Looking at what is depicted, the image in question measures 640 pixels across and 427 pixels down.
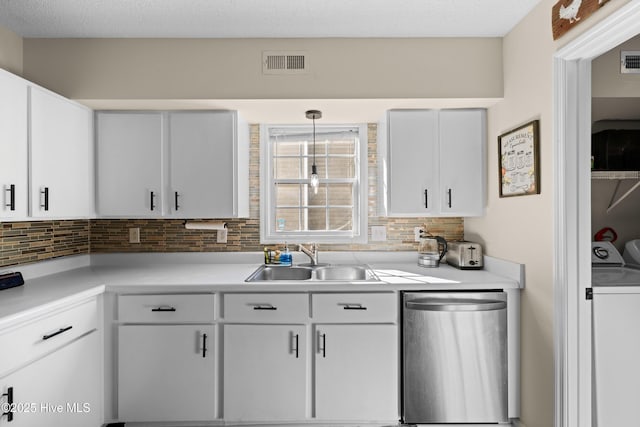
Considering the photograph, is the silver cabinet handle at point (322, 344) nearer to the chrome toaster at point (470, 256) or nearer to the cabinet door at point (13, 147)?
the chrome toaster at point (470, 256)

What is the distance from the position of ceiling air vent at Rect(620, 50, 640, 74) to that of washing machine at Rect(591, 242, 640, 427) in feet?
3.88

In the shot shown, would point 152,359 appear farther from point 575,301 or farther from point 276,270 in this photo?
point 575,301

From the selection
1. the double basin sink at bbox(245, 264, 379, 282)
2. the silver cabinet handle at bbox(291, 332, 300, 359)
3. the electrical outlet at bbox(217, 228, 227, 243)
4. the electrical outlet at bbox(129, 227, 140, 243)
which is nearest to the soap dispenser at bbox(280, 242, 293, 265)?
the double basin sink at bbox(245, 264, 379, 282)

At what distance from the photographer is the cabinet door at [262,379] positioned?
6.82 feet

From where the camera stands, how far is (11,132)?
5.96ft

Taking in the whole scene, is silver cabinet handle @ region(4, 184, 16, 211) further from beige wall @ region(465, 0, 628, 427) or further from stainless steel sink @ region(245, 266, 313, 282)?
beige wall @ region(465, 0, 628, 427)

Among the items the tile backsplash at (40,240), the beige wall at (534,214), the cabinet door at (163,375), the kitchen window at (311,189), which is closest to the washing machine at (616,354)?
the beige wall at (534,214)

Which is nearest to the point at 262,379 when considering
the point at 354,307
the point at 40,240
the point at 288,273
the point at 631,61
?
the point at 354,307

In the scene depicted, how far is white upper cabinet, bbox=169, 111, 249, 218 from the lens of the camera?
8.10 ft

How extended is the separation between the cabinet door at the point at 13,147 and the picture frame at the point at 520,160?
2.76m

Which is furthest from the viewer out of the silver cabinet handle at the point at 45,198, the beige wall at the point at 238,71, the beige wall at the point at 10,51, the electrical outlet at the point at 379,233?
the electrical outlet at the point at 379,233

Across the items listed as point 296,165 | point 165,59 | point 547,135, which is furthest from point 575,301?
point 165,59

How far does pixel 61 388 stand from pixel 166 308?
0.59m

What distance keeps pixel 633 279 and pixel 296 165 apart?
7.65 feet
